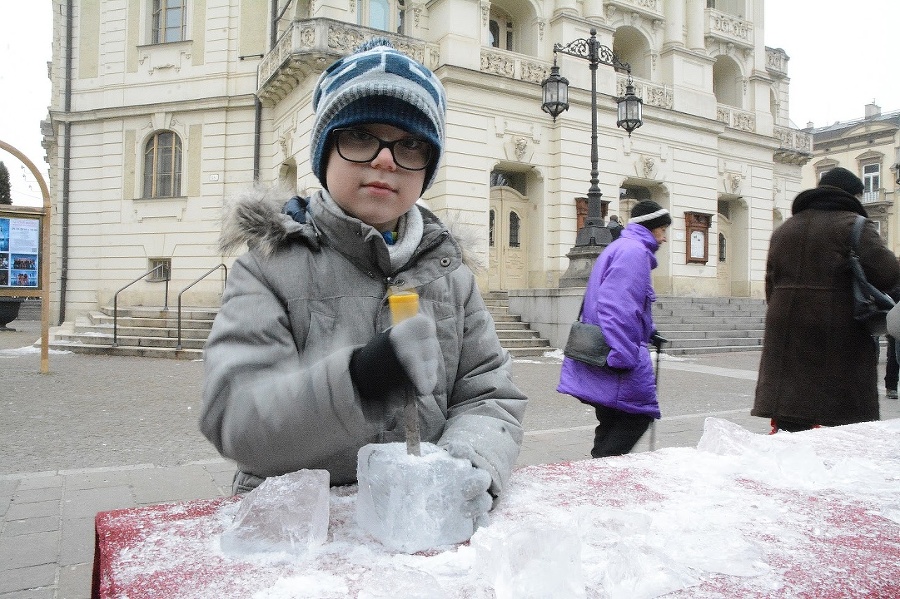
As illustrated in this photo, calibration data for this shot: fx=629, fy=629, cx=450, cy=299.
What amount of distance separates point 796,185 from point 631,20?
10730 mm

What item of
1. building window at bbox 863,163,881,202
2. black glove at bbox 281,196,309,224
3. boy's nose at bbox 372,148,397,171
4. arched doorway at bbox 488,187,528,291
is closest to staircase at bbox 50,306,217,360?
arched doorway at bbox 488,187,528,291

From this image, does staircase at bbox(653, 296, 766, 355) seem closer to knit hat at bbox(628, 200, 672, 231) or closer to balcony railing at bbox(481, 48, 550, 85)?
balcony railing at bbox(481, 48, 550, 85)

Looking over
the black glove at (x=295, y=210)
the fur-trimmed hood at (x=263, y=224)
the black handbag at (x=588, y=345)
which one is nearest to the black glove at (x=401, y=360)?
the fur-trimmed hood at (x=263, y=224)

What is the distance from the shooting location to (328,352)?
130 centimetres

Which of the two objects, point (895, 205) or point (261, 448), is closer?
point (261, 448)

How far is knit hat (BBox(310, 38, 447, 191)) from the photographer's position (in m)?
1.37

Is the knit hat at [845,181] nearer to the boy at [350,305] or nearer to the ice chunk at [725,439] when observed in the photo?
the ice chunk at [725,439]

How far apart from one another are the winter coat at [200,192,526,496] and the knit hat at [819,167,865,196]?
9.21 feet

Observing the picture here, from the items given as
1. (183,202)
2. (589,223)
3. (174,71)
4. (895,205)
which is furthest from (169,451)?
(895,205)

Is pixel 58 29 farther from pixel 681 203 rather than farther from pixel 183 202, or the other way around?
pixel 681 203

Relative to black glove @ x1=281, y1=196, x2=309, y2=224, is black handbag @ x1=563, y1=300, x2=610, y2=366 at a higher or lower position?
lower

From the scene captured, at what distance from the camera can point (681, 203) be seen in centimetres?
1928

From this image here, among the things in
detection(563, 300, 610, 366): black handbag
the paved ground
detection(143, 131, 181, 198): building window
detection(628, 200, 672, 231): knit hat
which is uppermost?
detection(143, 131, 181, 198): building window

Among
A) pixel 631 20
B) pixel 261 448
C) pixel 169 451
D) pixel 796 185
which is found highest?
pixel 631 20
